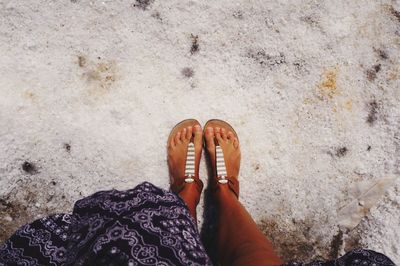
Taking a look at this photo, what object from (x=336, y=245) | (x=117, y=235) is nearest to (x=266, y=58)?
(x=336, y=245)

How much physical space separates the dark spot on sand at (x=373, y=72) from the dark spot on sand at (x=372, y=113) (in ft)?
0.41

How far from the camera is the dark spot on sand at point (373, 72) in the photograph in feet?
6.55

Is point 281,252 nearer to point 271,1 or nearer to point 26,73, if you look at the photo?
point 271,1

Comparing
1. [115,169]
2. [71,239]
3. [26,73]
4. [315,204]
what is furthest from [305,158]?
[26,73]

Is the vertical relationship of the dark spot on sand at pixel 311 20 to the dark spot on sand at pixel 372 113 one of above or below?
above

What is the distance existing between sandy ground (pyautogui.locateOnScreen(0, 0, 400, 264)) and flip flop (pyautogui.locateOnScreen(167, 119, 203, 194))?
4 cm

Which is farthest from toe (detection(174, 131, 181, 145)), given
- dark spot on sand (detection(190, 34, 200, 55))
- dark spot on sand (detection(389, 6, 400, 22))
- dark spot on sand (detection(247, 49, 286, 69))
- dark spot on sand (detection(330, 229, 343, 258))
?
dark spot on sand (detection(389, 6, 400, 22))

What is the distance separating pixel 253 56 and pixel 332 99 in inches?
18.0

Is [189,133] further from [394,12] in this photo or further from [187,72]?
[394,12]

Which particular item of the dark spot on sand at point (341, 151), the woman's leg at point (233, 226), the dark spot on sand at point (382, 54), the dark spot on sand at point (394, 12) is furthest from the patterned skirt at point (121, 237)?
the dark spot on sand at point (394, 12)

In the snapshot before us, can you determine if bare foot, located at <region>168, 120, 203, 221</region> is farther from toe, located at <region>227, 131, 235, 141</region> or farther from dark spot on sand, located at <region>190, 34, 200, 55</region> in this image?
dark spot on sand, located at <region>190, 34, 200, 55</region>

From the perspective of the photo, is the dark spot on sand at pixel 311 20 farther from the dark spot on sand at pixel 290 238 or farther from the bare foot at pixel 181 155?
the dark spot on sand at pixel 290 238

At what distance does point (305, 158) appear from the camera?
1948mm

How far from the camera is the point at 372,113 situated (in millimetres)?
1978
